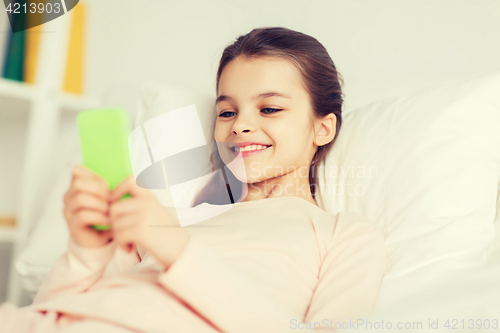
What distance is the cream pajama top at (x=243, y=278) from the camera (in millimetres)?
421

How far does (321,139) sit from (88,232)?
0.56m

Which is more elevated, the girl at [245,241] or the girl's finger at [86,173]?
the girl's finger at [86,173]

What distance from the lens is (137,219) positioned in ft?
1.19

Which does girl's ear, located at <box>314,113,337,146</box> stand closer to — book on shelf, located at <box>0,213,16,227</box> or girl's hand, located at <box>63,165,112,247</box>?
girl's hand, located at <box>63,165,112,247</box>

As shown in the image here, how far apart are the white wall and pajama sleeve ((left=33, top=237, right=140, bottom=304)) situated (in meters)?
0.68

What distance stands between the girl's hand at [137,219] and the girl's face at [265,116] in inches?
15.3

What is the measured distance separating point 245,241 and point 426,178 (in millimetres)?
349

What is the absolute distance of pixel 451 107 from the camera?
704 millimetres

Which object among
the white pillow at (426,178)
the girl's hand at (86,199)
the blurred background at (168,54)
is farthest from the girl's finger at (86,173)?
the blurred background at (168,54)

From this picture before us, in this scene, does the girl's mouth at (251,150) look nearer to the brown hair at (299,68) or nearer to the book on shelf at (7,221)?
the brown hair at (299,68)

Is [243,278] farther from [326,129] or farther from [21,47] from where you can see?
[21,47]

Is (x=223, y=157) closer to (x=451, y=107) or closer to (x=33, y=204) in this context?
(x=451, y=107)

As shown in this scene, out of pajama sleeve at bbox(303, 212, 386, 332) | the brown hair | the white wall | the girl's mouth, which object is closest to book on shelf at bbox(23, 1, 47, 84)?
the white wall

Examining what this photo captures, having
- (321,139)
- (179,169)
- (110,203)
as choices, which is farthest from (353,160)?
(110,203)
